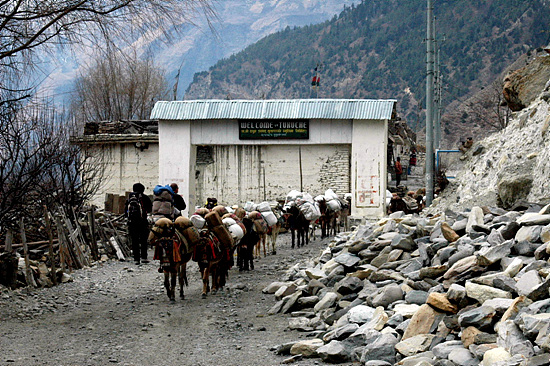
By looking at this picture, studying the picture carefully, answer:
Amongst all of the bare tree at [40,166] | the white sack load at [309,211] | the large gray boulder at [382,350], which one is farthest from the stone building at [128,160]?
the large gray boulder at [382,350]

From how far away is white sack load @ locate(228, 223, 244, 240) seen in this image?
15.2 m

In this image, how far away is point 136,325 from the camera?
10227 millimetres

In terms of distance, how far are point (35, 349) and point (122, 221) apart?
46.0 ft

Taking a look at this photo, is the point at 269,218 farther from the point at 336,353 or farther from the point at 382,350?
the point at 382,350

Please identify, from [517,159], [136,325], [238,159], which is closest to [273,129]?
[238,159]

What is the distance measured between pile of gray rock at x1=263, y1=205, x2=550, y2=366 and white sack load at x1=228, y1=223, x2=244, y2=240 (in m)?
2.84

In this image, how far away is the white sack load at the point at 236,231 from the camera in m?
15.2

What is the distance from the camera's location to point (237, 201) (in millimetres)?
29859

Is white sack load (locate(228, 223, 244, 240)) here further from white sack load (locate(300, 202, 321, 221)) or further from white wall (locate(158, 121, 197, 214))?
white wall (locate(158, 121, 197, 214))

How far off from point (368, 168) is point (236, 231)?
1381 cm

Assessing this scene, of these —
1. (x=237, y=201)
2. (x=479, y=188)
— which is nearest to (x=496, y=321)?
(x=479, y=188)

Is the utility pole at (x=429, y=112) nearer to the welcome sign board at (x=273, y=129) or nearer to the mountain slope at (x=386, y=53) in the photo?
the welcome sign board at (x=273, y=129)

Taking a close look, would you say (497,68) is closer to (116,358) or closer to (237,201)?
(237,201)

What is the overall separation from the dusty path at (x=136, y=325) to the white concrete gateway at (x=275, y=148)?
45.4 feet
